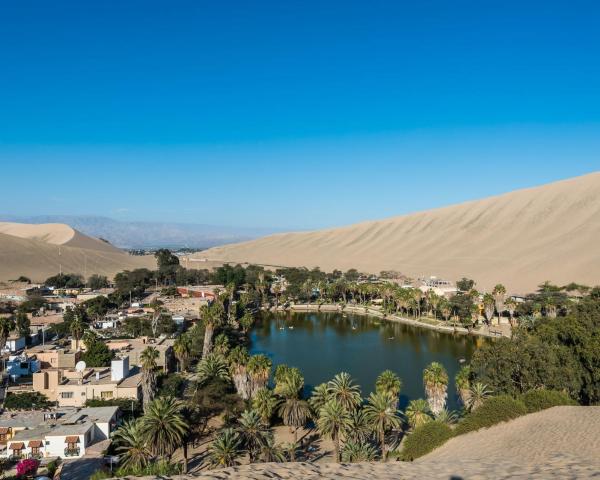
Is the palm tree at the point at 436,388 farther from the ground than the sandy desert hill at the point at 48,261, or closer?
closer

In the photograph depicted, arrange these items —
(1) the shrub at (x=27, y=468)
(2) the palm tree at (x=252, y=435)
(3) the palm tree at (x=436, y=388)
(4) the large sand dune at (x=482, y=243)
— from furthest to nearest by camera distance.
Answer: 1. (4) the large sand dune at (x=482, y=243)
2. (3) the palm tree at (x=436, y=388)
3. (2) the palm tree at (x=252, y=435)
4. (1) the shrub at (x=27, y=468)

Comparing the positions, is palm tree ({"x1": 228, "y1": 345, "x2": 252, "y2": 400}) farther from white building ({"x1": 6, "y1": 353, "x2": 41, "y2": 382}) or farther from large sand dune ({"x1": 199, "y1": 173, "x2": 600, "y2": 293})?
large sand dune ({"x1": 199, "y1": 173, "x2": 600, "y2": 293})

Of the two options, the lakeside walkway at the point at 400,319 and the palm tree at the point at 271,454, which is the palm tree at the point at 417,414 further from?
the lakeside walkway at the point at 400,319

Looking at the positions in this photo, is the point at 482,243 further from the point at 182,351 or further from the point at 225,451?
the point at 225,451

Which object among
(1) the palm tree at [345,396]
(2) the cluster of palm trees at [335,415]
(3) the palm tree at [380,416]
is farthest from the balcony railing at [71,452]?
(3) the palm tree at [380,416]

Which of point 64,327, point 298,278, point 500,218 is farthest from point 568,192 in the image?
point 64,327

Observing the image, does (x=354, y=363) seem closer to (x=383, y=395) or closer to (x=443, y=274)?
(x=383, y=395)
